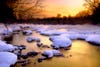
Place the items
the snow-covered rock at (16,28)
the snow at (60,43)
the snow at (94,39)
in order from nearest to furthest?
the snow at (60,43) → the snow at (94,39) → the snow-covered rock at (16,28)

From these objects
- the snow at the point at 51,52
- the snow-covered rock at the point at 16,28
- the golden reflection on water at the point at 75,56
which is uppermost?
the snow at the point at 51,52

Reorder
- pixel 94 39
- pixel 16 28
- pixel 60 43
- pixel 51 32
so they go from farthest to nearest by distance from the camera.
→ 1. pixel 16 28
2. pixel 51 32
3. pixel 94 39
4. pixel 60 43

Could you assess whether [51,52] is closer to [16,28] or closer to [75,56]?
[75,56]

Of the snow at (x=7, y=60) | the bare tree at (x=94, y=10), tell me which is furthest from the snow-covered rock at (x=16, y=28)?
the snow at (x=7, y=60)

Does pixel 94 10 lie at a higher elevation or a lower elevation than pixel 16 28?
higher

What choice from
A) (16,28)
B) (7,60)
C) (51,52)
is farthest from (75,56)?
(16,28)

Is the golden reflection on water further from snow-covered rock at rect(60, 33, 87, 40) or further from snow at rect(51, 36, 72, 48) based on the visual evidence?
snow-covered rock at rect(60, 33, 87, 40)

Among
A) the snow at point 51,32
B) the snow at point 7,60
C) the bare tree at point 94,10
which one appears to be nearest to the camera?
the snow at point 7,60

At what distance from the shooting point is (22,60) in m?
7.46

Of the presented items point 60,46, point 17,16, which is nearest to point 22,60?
point 60,46

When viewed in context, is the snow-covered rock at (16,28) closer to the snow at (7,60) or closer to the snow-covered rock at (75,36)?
the snow-covered rock at (75,36)

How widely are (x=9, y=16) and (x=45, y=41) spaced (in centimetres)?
557

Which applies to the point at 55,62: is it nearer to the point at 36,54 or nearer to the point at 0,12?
the point at 36,54

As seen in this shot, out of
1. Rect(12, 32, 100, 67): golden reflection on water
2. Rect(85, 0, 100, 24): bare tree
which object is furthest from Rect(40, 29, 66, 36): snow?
Rect(85, 0, 100, 24): bare tree
